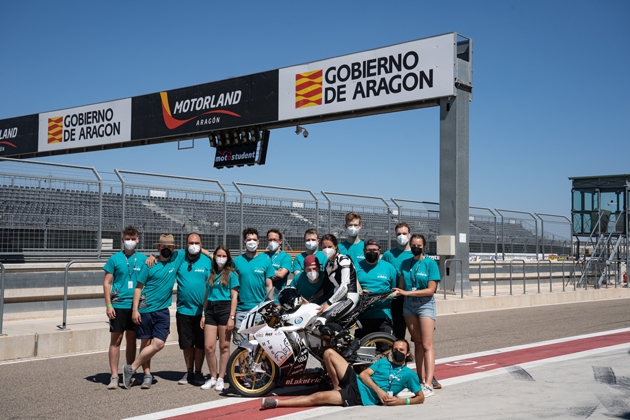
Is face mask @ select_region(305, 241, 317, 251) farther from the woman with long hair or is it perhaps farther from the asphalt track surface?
the asphalt track surface

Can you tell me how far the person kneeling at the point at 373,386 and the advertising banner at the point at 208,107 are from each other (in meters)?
16.7

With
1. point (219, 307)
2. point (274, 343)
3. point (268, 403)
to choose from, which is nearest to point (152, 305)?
point (219, 307)

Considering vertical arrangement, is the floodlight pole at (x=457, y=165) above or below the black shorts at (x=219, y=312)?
above

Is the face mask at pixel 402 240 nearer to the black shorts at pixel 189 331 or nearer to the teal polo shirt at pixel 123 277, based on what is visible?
the black shorts at pixel 189 331

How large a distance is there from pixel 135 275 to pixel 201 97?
18016mm

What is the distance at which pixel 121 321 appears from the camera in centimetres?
719

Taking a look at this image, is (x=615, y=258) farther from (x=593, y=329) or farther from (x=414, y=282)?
(x=414, y=282)

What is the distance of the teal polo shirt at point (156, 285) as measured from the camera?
7.18 m

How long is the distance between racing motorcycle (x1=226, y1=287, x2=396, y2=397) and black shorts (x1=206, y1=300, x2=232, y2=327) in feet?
1.86

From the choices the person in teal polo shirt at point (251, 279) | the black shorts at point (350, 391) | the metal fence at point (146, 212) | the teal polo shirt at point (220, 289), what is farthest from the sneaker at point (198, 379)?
the metal fence at point (146, 212)

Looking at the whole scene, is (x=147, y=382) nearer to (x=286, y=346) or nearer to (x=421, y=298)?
(x=286, y=346)

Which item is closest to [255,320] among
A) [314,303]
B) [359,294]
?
[314,303]

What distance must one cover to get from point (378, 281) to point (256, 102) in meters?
16.6

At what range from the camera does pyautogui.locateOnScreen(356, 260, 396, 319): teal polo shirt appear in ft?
23.4
